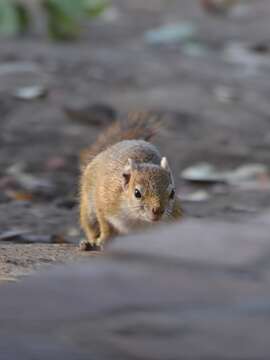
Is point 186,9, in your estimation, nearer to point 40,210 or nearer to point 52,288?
point 40,210

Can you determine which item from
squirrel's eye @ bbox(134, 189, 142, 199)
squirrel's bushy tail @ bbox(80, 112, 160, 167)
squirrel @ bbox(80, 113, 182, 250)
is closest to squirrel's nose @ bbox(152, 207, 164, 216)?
squirrel @ bbox(80, 113, 182, 250)

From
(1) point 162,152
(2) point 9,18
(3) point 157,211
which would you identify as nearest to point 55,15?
(2) point 9,18

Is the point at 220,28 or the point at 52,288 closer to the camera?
the point at 52,288

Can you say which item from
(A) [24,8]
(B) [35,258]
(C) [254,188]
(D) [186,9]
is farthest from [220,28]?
(B) [35,258]

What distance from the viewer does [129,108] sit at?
8.35 metres

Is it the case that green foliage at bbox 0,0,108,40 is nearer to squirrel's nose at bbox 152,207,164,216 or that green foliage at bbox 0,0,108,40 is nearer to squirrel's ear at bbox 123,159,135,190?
squirrel's ear at bbox 123,159,135,190

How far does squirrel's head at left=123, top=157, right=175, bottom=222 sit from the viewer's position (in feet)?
14.8

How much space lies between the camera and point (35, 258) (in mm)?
4188

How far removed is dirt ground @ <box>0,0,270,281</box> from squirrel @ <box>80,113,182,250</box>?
197 mm

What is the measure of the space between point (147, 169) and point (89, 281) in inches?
42.9

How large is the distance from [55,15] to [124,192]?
5.18 m

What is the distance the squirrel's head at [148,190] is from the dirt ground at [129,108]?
290 millimetres

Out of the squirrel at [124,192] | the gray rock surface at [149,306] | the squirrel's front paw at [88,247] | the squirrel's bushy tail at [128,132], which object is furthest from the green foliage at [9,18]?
the gray rock surface at [149,306]

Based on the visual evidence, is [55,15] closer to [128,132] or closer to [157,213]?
[128,132]
